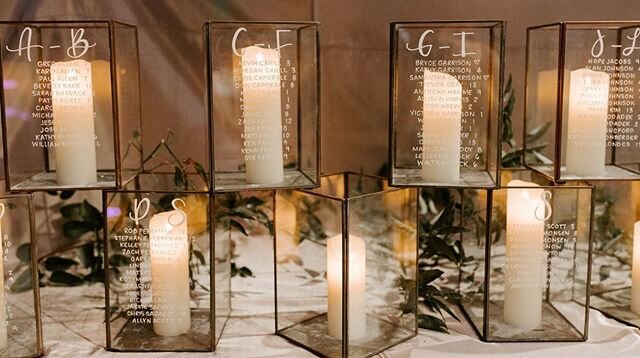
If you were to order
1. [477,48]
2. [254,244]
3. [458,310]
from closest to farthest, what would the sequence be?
1. [477,48]
2. [458,310]
3. [254,244]

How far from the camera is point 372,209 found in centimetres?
102

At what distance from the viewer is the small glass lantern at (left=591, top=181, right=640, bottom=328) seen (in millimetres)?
1179

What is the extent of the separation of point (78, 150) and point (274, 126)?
0.27 m

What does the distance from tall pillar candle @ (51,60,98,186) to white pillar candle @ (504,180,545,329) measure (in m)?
0.58

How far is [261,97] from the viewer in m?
1.01

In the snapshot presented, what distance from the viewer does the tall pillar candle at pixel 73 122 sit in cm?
101

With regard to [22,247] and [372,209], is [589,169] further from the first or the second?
[22,247]

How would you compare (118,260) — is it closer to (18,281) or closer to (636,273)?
(18,281)

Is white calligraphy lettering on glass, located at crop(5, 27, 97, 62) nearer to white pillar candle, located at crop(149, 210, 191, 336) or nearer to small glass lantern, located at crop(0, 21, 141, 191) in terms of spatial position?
small glass lantern, located at crop(0, 21, 141, 191)

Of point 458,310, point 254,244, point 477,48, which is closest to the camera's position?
point 477,48

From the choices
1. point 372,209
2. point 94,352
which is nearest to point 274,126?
point 372,209

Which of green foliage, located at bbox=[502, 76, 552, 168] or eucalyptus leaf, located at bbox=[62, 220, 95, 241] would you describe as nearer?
green foliage, located at bbox=[502, 76, 552, 168]

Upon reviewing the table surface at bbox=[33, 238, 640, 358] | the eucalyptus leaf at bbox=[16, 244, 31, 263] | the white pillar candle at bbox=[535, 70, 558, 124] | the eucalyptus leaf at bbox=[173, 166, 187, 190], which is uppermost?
the white pillar candle at bbox=[535, 70, 558, 124]

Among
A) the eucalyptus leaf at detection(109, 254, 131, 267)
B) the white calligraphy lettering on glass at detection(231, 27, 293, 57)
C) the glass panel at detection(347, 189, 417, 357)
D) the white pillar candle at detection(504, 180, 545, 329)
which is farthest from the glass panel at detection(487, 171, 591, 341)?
the eucalyptus leaf at detection(109, 254, 131, 267)
